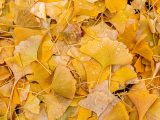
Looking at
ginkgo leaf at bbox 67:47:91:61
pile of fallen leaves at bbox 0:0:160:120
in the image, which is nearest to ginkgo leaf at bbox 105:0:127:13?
pile of fallen leaves at bbox 0:0:160:120

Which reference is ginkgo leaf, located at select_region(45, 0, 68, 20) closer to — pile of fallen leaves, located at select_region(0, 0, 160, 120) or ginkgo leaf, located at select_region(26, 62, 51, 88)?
pile of fallen leaves, located at select_region(0, 0, 160, 120)

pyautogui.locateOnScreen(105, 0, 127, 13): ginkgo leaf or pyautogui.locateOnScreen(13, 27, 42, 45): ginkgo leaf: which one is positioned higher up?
→ pyautogui.locateOnScreen(105, 0, 127, 13): ginkgo leaf

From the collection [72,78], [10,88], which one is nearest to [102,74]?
[72,78]

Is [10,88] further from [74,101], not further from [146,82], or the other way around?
[146,82]

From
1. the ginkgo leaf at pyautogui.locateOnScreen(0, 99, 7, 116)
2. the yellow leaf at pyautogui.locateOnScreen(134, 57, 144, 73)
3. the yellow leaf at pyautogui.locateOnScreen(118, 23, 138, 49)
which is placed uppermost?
the yellow leaf at pyautogui.locateOnScreen(118, 23, 138, 49)

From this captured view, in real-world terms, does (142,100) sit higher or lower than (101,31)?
lower

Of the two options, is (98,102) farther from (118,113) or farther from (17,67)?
(17,67)

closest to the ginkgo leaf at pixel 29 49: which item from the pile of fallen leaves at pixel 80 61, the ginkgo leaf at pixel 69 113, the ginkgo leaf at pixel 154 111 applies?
the pile of fallen leaves at pixel 80 61

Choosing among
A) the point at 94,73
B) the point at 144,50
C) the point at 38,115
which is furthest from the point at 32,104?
the point at 144,50
